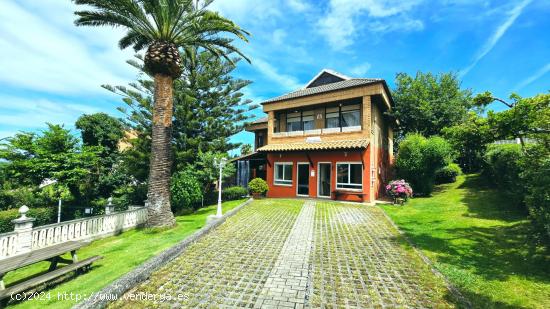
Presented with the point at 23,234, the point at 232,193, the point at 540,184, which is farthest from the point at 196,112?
the point at 540,184

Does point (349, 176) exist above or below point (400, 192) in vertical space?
above

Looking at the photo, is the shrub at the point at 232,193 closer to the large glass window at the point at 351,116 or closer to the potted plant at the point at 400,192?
the large glass window at the point at 351,116

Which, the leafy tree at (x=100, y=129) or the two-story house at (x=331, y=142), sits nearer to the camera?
the two-story house at (x=331, y=142)

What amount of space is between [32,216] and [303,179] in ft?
56.6

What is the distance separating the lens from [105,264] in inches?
266

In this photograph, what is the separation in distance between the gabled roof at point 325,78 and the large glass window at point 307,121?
4209mm

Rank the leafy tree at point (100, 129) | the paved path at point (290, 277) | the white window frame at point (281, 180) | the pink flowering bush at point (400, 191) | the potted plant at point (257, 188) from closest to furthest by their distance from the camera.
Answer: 1. the paved path at point (290, 277)
2. the pink flowering bush at point (400, 191)
3. the potted plant at point (257, 188)
4. the white window frame at point (281, 180)
5. the leafy tree at point (100, 129)

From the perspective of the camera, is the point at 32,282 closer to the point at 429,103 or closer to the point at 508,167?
the point at 508,167

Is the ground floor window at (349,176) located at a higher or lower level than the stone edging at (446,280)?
higher

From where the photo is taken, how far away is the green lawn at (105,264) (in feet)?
16.0

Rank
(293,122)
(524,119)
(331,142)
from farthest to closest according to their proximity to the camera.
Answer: (293,122), (331,142), (524,119)

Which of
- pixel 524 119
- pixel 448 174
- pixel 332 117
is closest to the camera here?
pixel 524 119

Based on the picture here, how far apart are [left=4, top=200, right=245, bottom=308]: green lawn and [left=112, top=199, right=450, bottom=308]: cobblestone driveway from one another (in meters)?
1.30

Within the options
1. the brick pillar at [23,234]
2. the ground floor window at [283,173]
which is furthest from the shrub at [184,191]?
the brick pillar at [23,234]
